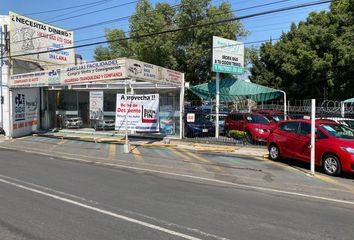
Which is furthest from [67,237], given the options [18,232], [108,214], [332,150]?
[332,150]

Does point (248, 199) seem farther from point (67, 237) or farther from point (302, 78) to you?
point (302, 78)

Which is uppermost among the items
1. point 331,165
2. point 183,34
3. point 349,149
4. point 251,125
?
point 183,34

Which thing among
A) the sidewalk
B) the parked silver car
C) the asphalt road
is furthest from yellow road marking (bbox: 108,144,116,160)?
the parked silver car

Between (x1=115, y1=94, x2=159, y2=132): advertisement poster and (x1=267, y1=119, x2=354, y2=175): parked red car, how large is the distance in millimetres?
6518

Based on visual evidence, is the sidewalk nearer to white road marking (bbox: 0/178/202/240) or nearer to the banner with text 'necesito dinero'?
the banner with text 'necesito dinero'

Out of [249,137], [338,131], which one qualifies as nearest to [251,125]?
[249,137]

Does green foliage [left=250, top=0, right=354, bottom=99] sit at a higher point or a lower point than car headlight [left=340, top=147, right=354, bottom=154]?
higher

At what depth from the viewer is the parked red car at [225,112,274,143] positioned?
18281 mm

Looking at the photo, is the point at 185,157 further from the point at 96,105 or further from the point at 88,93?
the point at 88,93

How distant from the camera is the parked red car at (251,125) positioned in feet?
60.0

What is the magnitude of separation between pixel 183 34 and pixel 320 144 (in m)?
23.3

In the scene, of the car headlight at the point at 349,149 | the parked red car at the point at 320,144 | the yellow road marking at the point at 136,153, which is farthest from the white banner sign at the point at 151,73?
the car headlight at the point at 349,149

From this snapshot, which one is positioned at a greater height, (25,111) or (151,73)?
(151,73)

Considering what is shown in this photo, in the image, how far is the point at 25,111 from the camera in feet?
81.3
